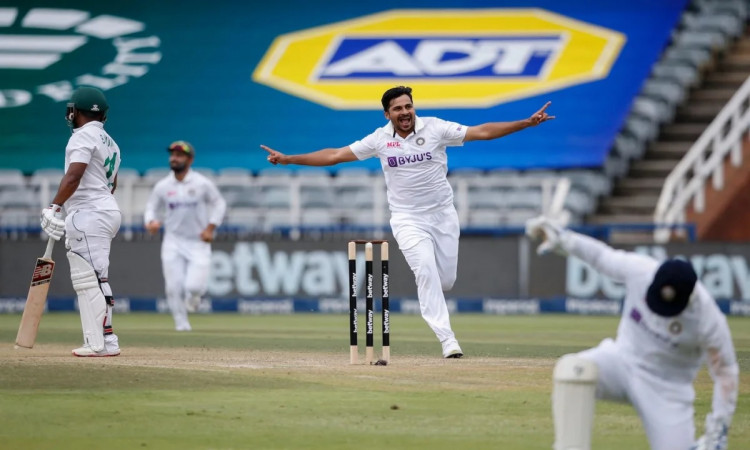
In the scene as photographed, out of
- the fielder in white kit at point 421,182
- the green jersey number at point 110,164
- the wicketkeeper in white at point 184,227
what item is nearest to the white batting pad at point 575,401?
the fielder in white kit at point 421,182

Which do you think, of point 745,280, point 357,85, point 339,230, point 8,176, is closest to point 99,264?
point 339,230

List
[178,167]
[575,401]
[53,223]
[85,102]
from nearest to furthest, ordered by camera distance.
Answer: [575,401], [53,223], [85,102], [178,167]

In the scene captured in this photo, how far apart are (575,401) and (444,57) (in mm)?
19298

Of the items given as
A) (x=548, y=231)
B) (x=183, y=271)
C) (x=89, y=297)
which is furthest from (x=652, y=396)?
(x=183, y=271)

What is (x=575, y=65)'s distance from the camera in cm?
2358

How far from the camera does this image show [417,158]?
10.1 metres

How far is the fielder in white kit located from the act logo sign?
12.8 meters

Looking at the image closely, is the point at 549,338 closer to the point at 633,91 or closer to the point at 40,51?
the point at 633,91

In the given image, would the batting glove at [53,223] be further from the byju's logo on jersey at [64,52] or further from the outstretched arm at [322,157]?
the byju's logo on jersey at [64,52]

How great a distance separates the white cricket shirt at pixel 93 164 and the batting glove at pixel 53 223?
20cm

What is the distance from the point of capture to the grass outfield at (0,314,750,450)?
21.3ft

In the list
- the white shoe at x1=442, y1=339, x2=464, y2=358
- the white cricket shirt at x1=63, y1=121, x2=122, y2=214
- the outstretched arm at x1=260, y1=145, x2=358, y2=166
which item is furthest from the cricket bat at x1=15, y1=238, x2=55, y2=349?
the white shoe at x1=442, y1=339, x2=464, y2=358

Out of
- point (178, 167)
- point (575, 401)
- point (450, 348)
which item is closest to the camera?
point (575, 401)

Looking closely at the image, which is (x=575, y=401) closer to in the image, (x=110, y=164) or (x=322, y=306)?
(x=110, y=164)
